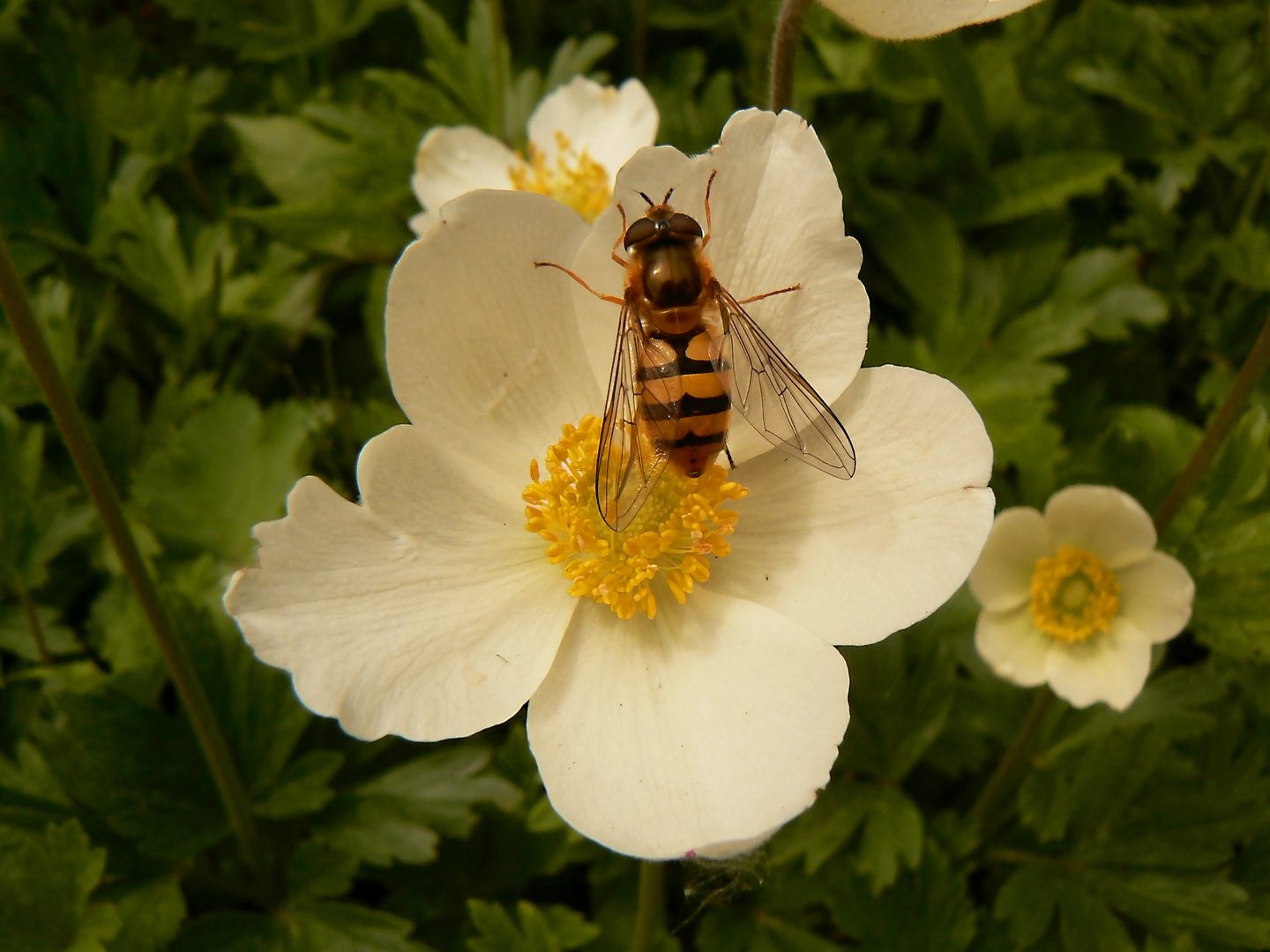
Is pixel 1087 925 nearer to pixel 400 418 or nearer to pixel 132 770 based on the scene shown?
pixel 400 418

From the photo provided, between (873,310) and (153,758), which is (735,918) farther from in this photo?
(873,310)

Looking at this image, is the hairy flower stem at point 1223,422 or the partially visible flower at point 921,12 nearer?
the partially visible flower at point 921,12

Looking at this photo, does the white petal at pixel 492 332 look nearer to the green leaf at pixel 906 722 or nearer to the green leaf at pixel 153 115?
the green leaf at pixel 906 722

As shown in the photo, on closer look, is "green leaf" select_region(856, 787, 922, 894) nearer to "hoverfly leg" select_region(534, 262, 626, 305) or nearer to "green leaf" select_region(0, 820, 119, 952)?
"hoverfly leg" select_region(534, 262, 626, 305)

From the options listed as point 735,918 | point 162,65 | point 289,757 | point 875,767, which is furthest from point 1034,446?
point 162,65

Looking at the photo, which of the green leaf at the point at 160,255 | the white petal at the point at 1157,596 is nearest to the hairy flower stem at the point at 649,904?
the white petal at the point at 1157,596

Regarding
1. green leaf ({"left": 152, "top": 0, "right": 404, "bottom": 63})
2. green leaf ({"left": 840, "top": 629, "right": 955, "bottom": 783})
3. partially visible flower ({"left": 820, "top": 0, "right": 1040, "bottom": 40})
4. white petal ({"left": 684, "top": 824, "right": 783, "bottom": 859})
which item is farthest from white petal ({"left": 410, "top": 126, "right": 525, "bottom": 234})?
white petal ({"left": 684, "top": 824, "right": 783, "bottom": 859})
